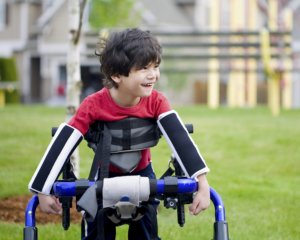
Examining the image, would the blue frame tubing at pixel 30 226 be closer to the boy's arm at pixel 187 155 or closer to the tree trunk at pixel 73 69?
the boy's arm at pixel 187 155

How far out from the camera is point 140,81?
11.3 ft

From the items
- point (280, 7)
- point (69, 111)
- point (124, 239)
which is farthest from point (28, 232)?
point (280, 7)

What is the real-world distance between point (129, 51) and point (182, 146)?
48 centimetres

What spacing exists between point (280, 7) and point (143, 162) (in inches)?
1547

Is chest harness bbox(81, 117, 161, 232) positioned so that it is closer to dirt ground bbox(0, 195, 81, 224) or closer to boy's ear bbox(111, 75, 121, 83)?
boy's ear bbox(111, 75, 121, 83)

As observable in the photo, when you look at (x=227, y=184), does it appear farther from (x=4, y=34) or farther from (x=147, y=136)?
(x=4, y=34)

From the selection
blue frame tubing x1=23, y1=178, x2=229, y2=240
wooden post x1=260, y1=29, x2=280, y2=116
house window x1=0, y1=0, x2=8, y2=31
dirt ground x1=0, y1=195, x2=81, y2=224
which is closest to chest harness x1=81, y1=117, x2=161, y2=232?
blue frame tubing x1=23, y1=178, x2=229, y2=240

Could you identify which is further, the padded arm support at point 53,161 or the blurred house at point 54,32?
the blurred house at point 54,32

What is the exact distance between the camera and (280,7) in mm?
41781

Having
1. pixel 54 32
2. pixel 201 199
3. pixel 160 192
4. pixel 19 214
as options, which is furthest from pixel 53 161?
pixel 54 32

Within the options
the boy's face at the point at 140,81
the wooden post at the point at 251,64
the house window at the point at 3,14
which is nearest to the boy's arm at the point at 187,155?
the boy's face at the point at 140,81

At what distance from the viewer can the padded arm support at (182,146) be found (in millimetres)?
3379

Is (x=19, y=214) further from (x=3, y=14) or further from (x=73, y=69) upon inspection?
(x=3, y=14)

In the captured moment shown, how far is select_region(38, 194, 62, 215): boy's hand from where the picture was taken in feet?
11.1
